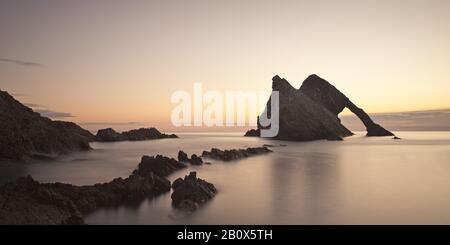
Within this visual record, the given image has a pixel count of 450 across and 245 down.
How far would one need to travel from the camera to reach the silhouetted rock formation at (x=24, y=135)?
93.6 feet

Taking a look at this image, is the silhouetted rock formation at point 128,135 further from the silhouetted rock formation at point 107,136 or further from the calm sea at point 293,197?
the calm sea at point 293,197

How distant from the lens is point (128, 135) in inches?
3750

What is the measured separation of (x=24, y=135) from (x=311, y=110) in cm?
7020

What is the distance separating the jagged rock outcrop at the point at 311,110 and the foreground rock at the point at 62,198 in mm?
70074

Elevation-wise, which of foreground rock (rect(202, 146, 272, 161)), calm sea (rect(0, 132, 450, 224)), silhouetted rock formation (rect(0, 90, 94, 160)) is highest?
silhouetted rock formation (rect(0, 90, 94, 160))

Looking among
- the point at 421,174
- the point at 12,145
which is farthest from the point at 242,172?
the point at 12,145

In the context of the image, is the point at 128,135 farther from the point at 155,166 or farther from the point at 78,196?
the point at 78,196

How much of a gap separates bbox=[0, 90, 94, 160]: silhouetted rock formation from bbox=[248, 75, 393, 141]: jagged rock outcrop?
58.1 m

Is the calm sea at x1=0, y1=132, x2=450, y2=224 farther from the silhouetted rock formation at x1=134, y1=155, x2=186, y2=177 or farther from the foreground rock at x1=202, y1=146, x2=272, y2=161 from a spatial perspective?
the foreground rock at x1=202, y1=146, x2=272, y2=161

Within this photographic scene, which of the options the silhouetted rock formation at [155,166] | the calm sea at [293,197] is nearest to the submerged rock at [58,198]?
the calm sea at [293,197]

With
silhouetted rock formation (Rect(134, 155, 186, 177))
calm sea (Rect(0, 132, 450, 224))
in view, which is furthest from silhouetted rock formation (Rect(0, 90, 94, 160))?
silhouetted rock formation (Rect(134, 155, 186, 177))

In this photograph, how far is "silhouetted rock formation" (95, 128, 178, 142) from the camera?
3438 inches

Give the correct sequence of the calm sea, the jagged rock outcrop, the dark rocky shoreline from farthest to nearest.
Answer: the jagged rock outcrop < the calm sea < the dark rocky shoreline

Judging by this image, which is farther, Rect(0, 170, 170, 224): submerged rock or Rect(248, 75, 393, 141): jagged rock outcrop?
Rect(248, 75, 393, 141): jagged rock outcrop
